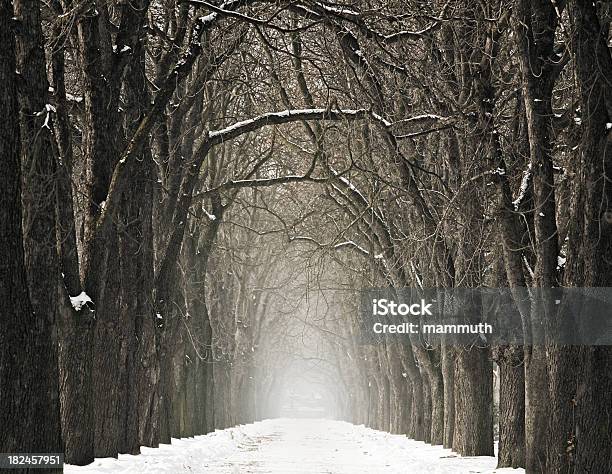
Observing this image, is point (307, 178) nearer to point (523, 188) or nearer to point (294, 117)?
point (294, 117)

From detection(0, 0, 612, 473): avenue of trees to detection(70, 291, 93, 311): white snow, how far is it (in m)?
0.03

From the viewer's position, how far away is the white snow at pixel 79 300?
40.6 feet

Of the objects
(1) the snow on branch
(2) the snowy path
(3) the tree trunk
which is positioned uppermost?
(1) the snow on branch

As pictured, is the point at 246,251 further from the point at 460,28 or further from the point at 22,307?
the point at 22,307

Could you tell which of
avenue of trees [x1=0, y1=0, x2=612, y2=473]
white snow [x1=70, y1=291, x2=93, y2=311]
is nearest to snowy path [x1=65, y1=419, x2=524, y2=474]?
avenue of trees [x1=0, y1=0, x2=612, y2=473]

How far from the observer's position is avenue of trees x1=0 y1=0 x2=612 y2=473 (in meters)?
9.27

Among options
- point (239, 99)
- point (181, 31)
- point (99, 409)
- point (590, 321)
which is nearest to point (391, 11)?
point (181, 31)

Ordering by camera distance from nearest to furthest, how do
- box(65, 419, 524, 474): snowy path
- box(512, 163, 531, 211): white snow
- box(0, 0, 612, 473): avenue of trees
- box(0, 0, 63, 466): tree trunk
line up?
1. box(0, 0, 63, 466): tree trunk
2. box(0, 0, 612, 473): avenue of trees
3. box(512, 163, 531, 211): white snow
4. box(65, 419, 524, 474): snowy path

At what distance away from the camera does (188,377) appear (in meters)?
28.3

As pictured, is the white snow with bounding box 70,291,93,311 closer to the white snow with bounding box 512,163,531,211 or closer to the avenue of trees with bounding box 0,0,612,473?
the avenue of trees with bounding box 0,0,612,473

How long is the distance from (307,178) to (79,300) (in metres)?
6.80

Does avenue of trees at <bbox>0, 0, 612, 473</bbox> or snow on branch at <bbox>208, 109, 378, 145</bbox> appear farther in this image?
snow on branch at <bbox>208, 109, 378, 145</bbox>

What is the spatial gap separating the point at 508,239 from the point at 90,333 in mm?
5871

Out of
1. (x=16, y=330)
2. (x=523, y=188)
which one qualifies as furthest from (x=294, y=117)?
(x=16, y=330)
